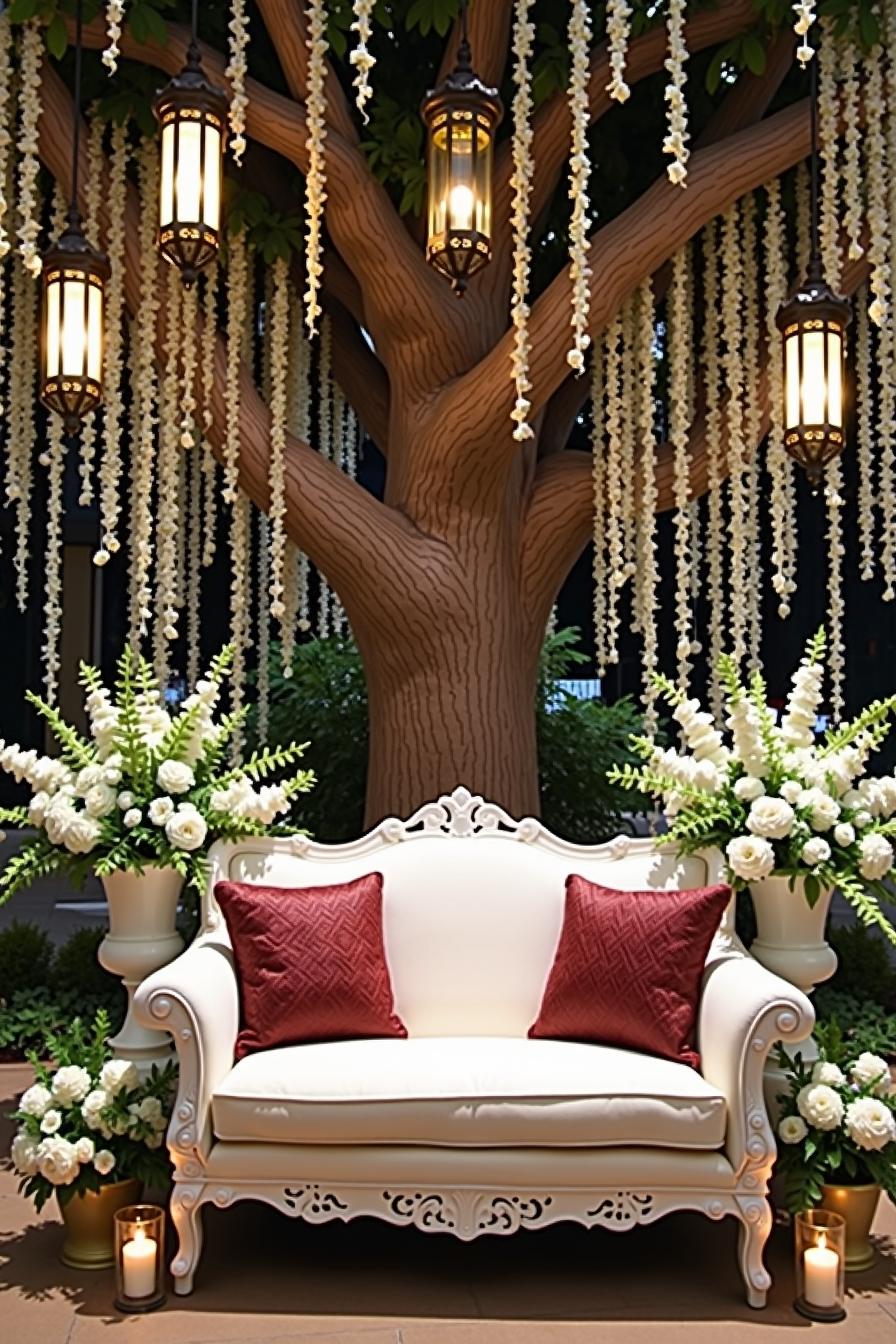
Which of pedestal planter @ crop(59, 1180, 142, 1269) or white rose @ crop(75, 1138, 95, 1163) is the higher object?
white rose @ crop(75, 1138, 95, 1163)

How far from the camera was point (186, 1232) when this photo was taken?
2.29m

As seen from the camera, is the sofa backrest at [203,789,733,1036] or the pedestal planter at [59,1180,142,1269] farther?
the sofa backrest at [203,789,733,1036]

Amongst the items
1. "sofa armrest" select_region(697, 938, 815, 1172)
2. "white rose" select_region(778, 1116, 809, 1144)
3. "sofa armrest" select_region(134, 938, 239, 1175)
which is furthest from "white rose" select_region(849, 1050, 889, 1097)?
"sofa armrest" select_region(134, 938, 239, 1175)

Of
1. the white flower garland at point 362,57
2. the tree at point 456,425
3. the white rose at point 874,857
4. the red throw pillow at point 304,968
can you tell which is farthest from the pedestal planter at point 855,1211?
the white flower garland at point 362,57

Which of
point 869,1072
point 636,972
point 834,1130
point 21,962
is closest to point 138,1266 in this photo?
point 636,972

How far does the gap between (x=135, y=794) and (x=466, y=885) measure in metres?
0.82

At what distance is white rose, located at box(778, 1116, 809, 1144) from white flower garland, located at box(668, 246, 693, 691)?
63.8 inches

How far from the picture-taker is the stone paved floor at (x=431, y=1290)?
215cm

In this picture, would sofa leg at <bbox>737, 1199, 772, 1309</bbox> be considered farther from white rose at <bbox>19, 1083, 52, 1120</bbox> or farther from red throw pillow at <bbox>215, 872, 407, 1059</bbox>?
white rose at <bbox>19, 1083, 52, 1120</bbox>

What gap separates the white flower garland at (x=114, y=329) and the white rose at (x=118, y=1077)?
65.4 inches

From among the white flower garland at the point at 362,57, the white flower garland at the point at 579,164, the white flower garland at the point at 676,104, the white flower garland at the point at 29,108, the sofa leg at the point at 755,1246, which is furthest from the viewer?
the white flower garland at the point at 29,108

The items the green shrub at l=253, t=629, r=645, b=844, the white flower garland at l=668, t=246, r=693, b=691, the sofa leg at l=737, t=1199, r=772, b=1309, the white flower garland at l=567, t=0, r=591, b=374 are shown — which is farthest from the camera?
the green shrub at l=253, t=629, r=645, b=844

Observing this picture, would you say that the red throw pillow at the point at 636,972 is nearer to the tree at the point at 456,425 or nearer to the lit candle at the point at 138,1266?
the lit candle at the point at 138,1266

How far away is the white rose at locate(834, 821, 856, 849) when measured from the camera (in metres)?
2.57
